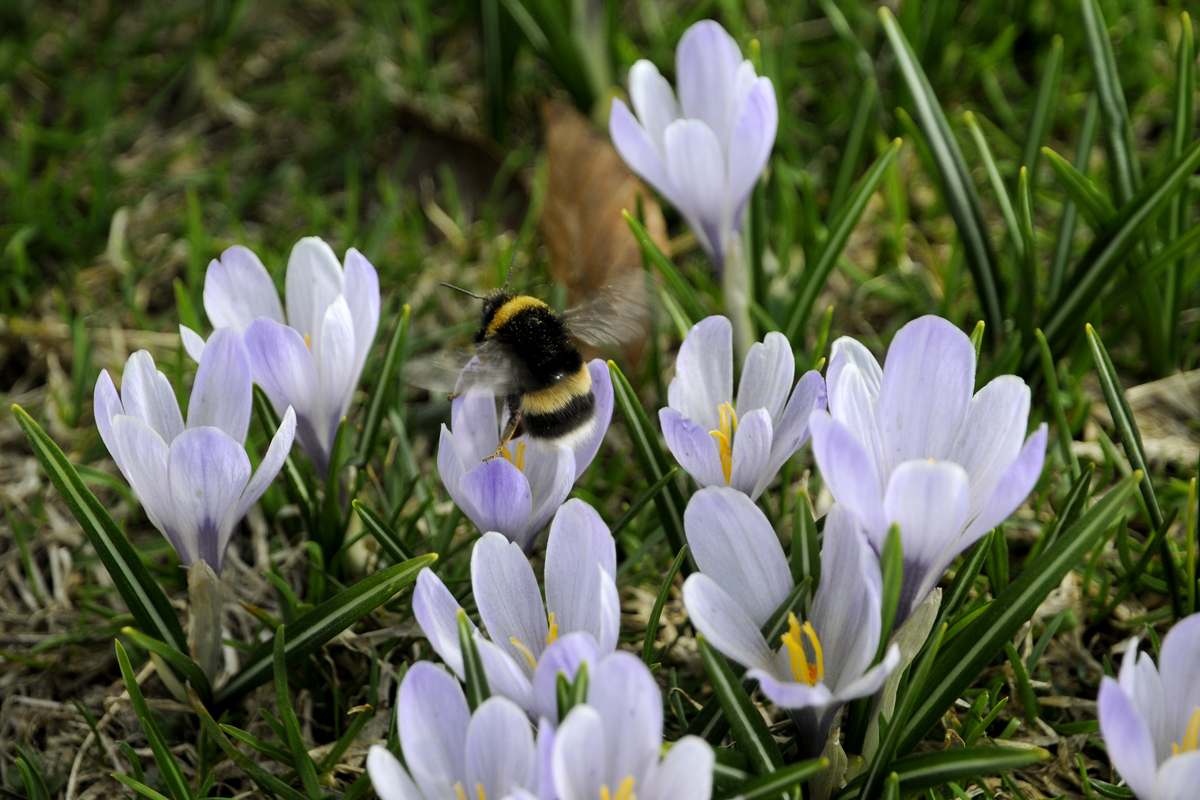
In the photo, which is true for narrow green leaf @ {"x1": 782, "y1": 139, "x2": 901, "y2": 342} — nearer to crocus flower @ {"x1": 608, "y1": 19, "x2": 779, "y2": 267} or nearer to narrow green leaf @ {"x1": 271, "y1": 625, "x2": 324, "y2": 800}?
crocus flower @ {"x1": 608, "y1": 19, "x2": 779, "y2": 267}

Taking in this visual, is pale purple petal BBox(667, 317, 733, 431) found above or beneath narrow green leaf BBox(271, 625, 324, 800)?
above

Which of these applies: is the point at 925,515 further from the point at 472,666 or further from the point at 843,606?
the point at 472,666

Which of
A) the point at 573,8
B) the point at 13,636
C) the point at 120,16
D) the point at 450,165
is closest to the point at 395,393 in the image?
the point at 13,636

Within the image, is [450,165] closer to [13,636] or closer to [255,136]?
[255,136]

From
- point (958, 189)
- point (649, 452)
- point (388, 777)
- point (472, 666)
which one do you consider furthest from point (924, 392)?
point (958, 189)

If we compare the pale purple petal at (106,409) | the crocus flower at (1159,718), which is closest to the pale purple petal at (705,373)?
the crocus flower at (1159,718)

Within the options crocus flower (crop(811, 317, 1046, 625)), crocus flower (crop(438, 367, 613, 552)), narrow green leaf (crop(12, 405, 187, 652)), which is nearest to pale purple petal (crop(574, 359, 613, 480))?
crocus flower (crop(438, 367, 613, 552))
